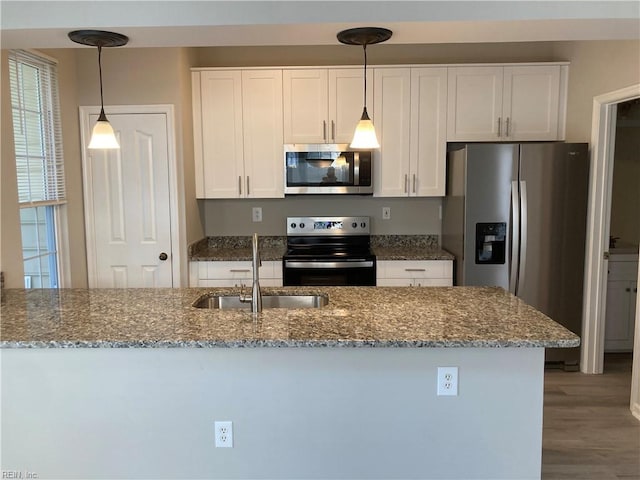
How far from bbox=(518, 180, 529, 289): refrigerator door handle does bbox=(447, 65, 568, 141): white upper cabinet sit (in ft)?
2.09

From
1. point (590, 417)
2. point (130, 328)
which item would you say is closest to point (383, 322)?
point (130, 328)

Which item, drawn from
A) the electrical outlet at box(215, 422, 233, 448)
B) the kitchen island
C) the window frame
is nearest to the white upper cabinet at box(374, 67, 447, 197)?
the kitchen island

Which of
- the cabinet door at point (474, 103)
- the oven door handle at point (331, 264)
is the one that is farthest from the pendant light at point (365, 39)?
the cabinet door at point (474, 103)

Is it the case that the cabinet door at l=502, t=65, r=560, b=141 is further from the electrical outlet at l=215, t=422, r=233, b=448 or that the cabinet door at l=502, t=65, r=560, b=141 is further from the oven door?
the electrical outlet at l=215, t=422, r=233, b=448

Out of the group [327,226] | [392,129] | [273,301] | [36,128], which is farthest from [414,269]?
[36,128]

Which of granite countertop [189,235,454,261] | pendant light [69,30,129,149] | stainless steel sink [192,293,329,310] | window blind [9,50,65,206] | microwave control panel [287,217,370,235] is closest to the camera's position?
pendant light [69,30,129,149]

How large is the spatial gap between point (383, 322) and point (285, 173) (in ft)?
7.31

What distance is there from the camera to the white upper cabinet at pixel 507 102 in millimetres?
3875

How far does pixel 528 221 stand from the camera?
3.54m

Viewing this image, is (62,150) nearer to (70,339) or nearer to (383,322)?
(70,339)

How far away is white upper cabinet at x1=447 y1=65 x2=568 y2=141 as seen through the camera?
3.88m

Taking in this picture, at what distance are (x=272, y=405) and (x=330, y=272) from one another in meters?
1.84

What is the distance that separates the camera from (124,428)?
2.03 m

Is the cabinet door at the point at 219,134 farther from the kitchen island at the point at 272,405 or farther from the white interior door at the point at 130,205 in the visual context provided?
the kitchen island at the point at 272,405
